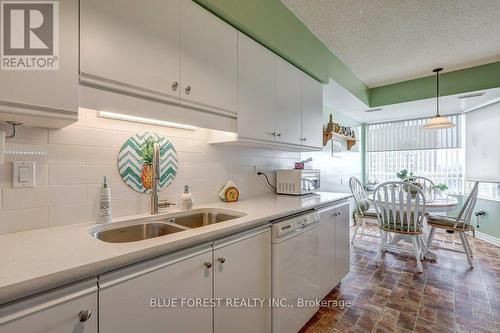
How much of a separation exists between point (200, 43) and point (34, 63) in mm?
805

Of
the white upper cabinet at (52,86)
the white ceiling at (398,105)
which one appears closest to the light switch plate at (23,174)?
the white upper cabinet at (52,86)

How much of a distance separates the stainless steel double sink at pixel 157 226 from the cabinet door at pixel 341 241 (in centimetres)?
115

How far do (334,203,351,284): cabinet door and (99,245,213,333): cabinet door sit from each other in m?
1.46

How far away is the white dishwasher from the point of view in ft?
4.78

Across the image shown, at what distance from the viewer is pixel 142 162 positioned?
1473 mm

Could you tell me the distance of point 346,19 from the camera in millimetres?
2236

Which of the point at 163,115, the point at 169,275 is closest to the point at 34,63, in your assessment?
the point at 163,115

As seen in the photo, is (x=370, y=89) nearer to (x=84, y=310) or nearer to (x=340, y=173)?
(x=340, y=173)

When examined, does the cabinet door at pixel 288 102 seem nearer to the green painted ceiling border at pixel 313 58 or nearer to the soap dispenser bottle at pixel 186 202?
the green painted ceiling border at pixel 313 58

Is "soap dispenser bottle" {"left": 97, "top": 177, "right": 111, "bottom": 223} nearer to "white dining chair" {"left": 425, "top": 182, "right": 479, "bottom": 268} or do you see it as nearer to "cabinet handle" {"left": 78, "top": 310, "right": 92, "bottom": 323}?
"cabinet handle" {"left": 78, "top": 310, "right": 92, "bottom": 323}

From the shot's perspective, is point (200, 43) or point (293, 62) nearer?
point (200, 43)

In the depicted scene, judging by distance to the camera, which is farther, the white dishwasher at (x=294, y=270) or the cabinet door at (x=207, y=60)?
the white dishwasher at (x=294, y=270)

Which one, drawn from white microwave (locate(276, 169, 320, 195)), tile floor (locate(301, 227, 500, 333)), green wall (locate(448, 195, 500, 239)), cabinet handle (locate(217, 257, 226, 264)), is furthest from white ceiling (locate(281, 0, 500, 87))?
tile floor (locate(301, 227, 500, 333))

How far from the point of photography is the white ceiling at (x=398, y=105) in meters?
3.30
